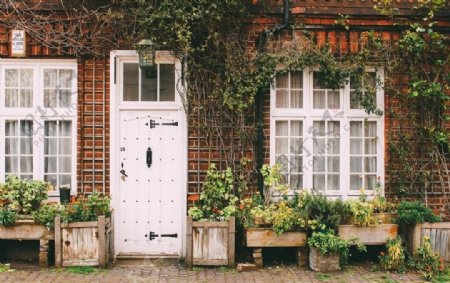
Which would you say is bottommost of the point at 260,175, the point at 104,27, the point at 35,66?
the point at 260,175

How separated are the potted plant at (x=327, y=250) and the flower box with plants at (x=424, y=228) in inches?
32.9

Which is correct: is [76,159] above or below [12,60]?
below

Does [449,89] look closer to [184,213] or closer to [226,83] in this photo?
[226,83]

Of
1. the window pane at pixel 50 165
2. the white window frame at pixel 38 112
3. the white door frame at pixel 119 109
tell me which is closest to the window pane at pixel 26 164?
the white window frame at pixel 38 112

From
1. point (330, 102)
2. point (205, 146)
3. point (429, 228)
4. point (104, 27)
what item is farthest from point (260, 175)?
point (104, 27)

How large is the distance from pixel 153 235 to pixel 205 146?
1721 mm

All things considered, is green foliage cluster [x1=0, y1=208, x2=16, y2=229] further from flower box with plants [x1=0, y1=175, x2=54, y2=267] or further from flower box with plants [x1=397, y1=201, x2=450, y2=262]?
flower box with plants [x1=397, y1=201, x2=450, y2=262]

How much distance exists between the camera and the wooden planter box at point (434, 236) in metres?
9.35

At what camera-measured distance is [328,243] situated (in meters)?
8.96

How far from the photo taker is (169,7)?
9.45m

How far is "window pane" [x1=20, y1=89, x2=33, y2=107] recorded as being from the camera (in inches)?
393

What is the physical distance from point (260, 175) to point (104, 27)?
11.6ft

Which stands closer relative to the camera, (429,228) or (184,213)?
(429,228)

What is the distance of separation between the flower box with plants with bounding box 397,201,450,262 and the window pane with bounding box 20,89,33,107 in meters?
6.27
